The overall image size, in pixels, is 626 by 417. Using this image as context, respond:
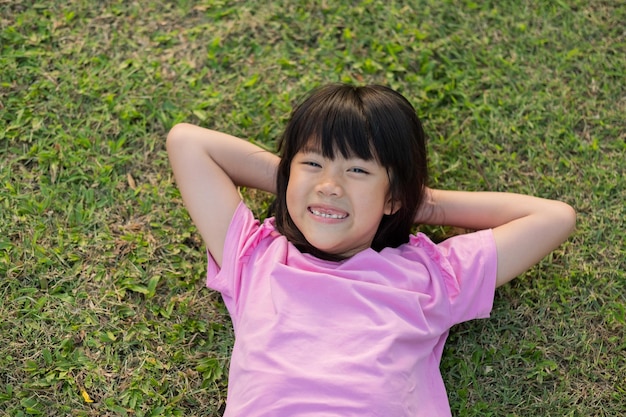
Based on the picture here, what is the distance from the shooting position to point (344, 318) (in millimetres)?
2449

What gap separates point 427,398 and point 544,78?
1666 millimetres

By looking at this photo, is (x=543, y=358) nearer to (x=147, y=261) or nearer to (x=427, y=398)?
(x=427, y=398)

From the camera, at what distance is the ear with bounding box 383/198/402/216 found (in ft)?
8.46

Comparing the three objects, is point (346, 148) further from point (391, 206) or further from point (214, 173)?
point (214, 173)

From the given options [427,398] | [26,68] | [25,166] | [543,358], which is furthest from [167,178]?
[543,358]

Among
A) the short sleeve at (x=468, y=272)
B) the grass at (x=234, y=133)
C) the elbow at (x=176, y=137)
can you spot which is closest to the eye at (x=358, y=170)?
the short sleeve at (x=468, y=272)

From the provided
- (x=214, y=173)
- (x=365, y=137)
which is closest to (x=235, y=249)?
(x=214, y=173)

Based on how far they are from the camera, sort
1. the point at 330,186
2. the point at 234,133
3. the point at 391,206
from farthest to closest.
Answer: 1. the point at 234,133
2. the point at 391,206
3. the point at 330,186

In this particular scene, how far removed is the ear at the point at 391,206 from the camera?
102 inches

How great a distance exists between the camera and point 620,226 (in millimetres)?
3086

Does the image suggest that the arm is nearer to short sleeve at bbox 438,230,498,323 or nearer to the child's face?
short sleeve at bbox 438,230,498,323

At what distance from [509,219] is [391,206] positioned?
0.52 meters

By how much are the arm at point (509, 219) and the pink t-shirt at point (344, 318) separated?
8cm

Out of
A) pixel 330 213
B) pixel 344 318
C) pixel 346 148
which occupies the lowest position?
pixel 344 318
